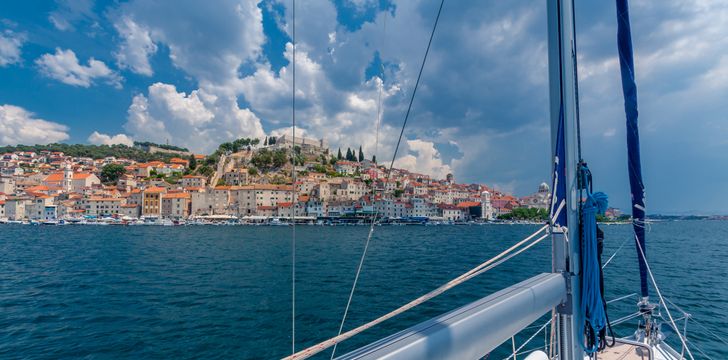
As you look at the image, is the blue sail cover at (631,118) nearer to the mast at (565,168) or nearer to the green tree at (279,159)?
the mast at (565,168)

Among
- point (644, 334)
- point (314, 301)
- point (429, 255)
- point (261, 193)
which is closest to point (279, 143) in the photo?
point (261, 193)

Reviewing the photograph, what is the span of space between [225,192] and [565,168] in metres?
71.3

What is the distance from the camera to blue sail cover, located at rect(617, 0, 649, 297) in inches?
134

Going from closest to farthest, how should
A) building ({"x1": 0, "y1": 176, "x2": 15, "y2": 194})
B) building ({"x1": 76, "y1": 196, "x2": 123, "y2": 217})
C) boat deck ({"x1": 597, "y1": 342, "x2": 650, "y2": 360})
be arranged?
boat deck ({"x1": 597, "y1": 342, "x2": 650, "y2": 360}) → building ({"x1": 76, "y1": 196, "x2": 123, "y2": 217}) → building ({"x1": 0, "y1": 176, "x2": 15, "y2": 194})

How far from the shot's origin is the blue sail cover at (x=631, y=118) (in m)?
3.39

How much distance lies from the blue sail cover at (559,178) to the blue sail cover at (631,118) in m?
2.61

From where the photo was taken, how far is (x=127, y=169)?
78.6m

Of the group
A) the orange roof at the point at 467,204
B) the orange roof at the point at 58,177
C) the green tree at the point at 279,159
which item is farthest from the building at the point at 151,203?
the orange roof at the point at 467,204

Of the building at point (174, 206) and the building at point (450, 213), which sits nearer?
the building at point (174, 206)

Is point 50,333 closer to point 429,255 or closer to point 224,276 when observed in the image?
point 224,276

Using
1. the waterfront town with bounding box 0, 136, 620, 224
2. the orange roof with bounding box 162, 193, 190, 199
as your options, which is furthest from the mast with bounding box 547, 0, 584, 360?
the orange roof with bounding box 162, 193, 190, 199

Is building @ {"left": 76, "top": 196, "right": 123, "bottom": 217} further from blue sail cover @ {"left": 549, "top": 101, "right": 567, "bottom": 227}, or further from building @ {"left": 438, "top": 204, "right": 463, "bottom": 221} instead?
blue sail cover @ {"left": 549, "top": 101, "right": 567, "bottom": 227}

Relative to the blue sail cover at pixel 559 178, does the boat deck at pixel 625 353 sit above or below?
below

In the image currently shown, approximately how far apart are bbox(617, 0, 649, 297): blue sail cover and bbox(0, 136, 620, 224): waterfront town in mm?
50068
